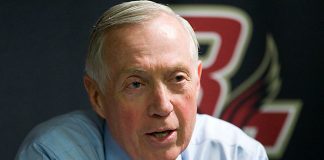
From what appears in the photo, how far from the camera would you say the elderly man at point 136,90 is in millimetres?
1674

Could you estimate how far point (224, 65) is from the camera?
2.40 metres

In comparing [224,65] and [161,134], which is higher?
[161,134]

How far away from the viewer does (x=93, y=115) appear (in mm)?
1957

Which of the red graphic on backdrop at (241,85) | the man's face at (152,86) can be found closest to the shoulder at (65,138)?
the man's face at (152,86)

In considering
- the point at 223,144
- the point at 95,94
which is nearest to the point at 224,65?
the point at 223,144

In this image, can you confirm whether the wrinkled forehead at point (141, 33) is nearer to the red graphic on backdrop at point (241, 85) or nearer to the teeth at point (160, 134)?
the teeth at point (160, 134)

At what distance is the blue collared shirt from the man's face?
4.8 inches

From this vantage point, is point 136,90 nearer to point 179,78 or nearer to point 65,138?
point 179,78

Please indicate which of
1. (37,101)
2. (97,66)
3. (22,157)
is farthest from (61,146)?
(37,101)

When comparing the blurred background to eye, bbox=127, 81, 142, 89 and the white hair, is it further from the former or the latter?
eye, bbox=127, 81, 142, 89

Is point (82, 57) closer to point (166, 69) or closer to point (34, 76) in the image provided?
point (34, 76)

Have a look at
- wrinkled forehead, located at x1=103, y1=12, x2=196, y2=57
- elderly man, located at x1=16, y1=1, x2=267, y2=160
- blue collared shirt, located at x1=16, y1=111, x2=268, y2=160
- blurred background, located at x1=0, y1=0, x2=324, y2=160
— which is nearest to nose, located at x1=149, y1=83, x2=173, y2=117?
elderly man, located at x1=16, y1=1, x2=267, y2=160

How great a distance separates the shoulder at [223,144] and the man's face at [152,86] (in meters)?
0.22

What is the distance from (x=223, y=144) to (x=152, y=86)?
0.36m
